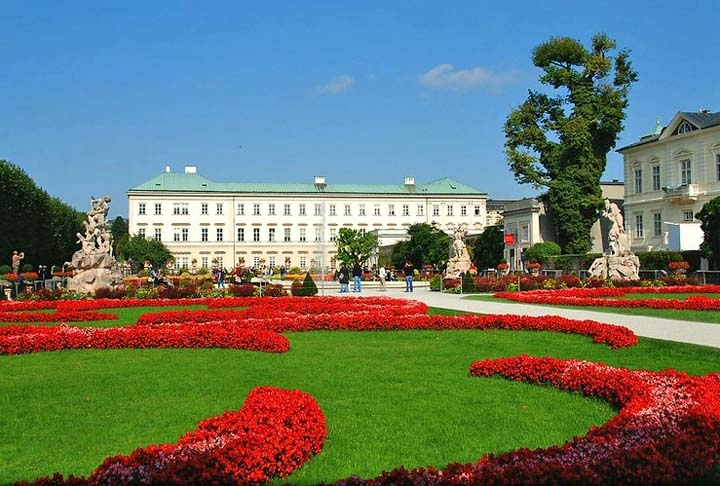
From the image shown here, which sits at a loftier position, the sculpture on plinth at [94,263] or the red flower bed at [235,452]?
the sculpture on plinth at [94,263]

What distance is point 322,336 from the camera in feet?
41.9

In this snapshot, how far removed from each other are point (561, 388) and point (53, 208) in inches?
2591

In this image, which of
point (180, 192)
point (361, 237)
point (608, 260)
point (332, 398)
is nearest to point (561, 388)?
point (332, 398)

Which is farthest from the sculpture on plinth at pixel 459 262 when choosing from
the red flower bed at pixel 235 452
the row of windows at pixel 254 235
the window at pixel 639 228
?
the row of windows at pixel 254 235

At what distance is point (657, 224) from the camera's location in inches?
1887

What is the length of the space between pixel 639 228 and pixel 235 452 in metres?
50.0

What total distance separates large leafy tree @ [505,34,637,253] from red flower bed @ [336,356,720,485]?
4441cm

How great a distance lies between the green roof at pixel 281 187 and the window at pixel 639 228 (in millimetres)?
44687

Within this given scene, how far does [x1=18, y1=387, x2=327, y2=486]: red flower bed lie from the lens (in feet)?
14.0

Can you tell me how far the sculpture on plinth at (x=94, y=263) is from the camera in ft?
87.8

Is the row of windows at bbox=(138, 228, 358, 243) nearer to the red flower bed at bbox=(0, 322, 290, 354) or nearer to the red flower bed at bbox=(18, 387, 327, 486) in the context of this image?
the red flower bed at bbox=(0, 322, 290, 354)

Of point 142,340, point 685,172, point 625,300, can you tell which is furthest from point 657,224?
point 142,340

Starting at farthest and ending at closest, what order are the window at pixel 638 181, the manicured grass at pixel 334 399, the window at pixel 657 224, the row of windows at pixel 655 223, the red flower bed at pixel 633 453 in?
the window at pixel 638 181 → the window at pixel 657 224 → the row of windows at pixel 655 223 → the manicured grass at pixel 334 399 → the red flower bed at pixel 633 453

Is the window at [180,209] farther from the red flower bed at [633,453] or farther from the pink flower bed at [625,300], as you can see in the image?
the red flower bed at [633,453]
